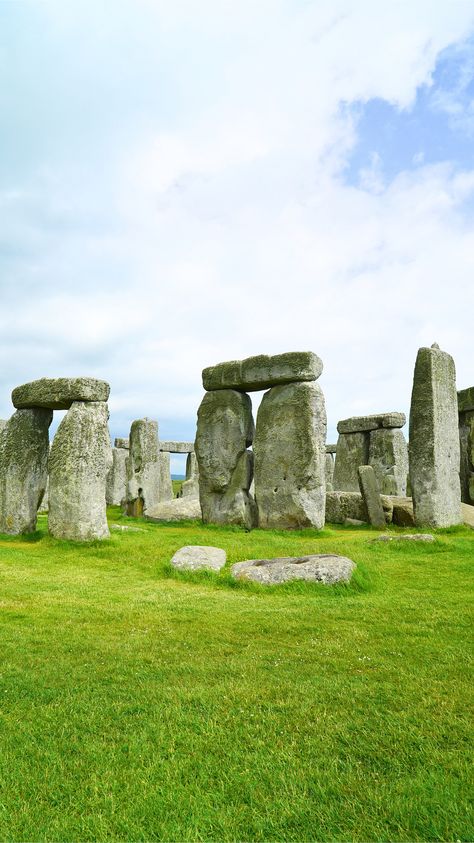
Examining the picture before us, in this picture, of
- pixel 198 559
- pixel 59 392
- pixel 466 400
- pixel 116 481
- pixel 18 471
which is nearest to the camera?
pixel 198 559

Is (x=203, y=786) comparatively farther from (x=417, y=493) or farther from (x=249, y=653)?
(x=417, y=493)

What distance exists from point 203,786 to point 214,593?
4.41 metres

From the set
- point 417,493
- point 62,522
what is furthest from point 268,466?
point 62,522

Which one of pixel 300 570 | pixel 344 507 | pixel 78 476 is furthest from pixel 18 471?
pixel 344 507

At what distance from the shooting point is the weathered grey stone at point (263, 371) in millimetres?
14023

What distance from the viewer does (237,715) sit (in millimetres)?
3729

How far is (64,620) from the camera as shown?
6098 millimetres

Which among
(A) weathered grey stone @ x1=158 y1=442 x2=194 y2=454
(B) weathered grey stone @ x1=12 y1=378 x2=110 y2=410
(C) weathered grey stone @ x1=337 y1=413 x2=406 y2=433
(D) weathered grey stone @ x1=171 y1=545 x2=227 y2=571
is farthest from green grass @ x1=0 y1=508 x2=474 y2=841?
(A) weathered grey stone @ x1=158 y1=442 x2=194 y2=454

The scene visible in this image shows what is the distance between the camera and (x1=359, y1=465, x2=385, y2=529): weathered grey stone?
1542 centimetres

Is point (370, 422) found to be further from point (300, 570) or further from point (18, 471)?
point (300, 570)

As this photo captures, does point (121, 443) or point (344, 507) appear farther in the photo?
point (121, 443)

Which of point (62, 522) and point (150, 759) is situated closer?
point (150, 759)

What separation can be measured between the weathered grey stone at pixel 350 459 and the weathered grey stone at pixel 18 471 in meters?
12.9

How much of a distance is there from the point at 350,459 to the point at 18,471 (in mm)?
13428
